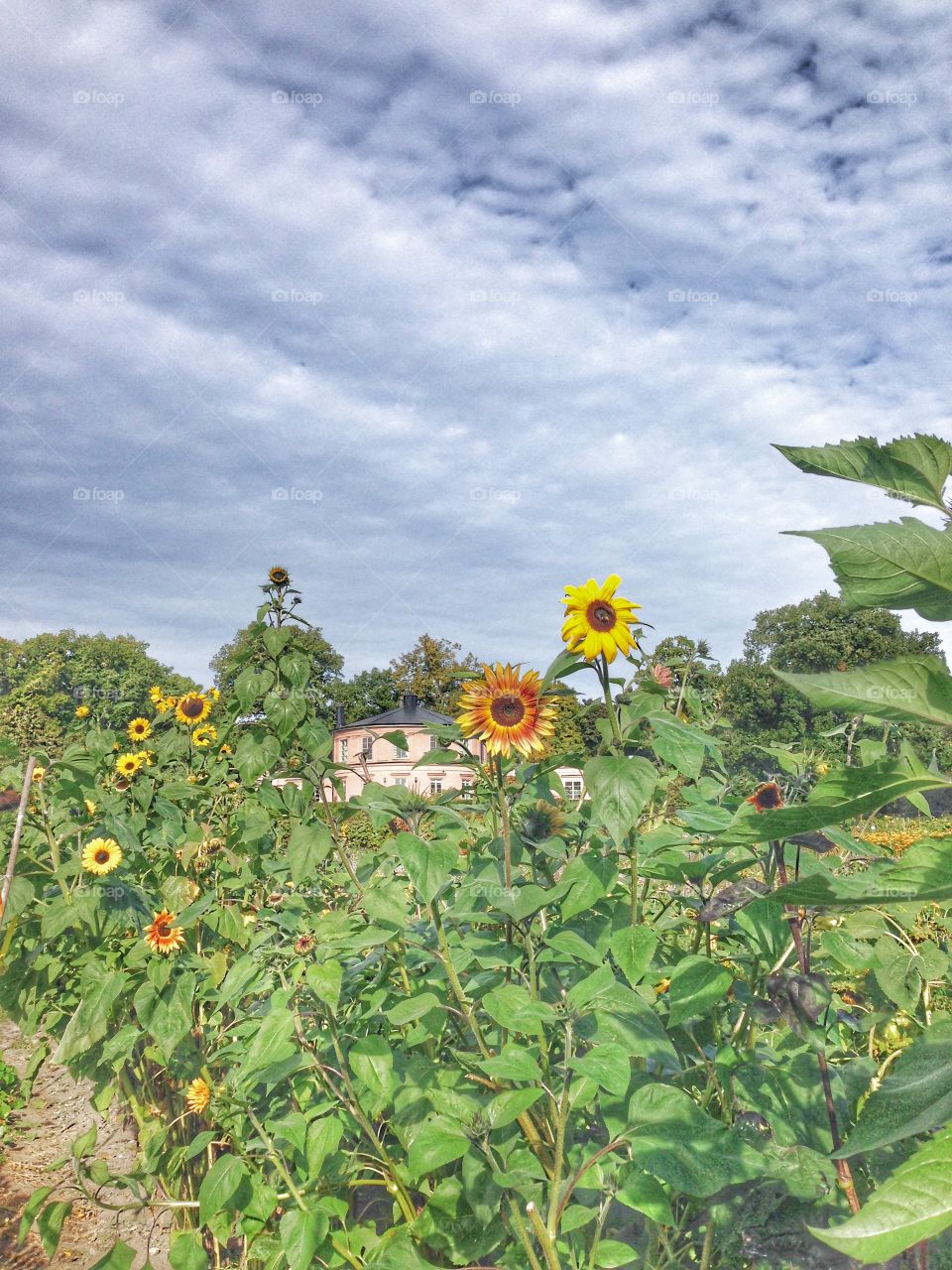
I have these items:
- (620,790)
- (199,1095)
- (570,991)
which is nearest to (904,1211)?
(620,790)

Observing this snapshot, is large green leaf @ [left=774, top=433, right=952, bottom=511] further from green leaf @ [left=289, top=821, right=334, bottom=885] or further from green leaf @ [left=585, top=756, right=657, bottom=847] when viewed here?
green leaf @ [left=289, top=821, right=334, bottom=885]

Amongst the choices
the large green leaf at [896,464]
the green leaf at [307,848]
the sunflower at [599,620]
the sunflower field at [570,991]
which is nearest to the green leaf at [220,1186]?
the sunflower field at [570,991]

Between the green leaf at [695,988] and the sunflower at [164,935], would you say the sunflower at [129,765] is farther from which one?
the green leaf at [695,988]

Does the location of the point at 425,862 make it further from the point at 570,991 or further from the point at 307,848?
the point at 307,848

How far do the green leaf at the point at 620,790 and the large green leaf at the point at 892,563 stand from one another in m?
0.88

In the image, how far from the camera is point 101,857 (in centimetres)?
303

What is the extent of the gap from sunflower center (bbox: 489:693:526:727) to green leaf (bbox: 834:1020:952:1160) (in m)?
1.46

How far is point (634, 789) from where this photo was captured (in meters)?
1.45

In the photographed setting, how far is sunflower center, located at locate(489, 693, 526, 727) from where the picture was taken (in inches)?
80.7

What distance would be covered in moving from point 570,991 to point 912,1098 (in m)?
1.08

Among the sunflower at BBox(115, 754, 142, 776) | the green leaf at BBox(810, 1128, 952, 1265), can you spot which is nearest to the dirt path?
the sunflower at BBox(115, 754, 142, 776)

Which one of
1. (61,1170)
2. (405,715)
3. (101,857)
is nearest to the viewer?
(101,857)

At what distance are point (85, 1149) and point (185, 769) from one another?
1.87 m

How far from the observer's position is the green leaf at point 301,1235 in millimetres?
1734
